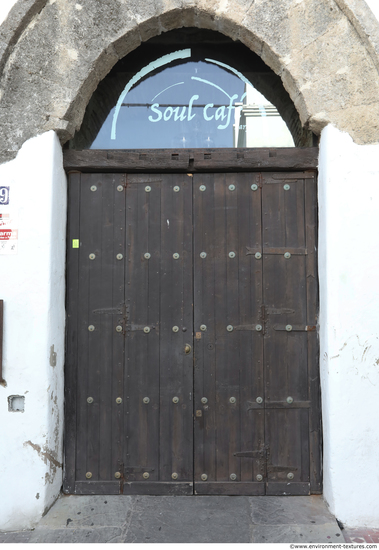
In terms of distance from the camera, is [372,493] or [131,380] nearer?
[372,493]

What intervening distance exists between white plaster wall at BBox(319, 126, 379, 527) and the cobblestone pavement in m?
0.22

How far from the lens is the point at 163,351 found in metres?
2.84

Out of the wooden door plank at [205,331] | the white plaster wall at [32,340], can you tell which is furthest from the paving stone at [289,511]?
the white plaster wall at [32,340]

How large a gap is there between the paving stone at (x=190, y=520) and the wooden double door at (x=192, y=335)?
0.33ft

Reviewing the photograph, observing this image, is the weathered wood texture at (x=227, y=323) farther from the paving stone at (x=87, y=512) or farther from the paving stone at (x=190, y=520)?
the paving stone at (x=87, y=512)

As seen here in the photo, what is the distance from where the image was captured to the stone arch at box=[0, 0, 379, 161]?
2.66 meters

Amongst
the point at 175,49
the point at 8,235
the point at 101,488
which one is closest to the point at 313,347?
the point at 101,488

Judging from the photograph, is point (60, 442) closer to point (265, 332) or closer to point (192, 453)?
point (192, 453)

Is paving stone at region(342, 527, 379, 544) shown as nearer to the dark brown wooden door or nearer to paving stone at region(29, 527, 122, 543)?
the dark brown wooden door

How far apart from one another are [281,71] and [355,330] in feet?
5.89

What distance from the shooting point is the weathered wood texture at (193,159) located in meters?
2.85

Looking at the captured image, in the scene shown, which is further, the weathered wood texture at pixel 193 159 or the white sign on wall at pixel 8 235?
the weathered wood texture at pixel 193 159

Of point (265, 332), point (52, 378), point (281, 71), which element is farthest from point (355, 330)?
point (52, 378)

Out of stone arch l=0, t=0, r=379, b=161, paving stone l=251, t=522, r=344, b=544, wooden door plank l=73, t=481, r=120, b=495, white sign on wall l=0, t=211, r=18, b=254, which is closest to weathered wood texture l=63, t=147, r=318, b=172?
stone arch l=0, t=0, r=379, b=161
